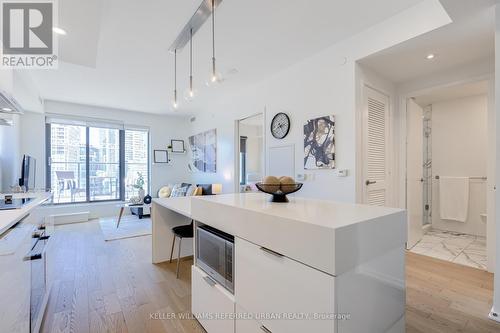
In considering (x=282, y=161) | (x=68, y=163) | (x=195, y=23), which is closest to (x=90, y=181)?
(x=68, y=163)

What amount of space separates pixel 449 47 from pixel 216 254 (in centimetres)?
302

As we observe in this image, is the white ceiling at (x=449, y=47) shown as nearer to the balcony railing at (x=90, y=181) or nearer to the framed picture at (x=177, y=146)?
the framed picture at (x=177, y=146)

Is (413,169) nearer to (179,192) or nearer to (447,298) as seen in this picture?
(447,298)

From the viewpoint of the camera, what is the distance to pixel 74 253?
3.27 metres

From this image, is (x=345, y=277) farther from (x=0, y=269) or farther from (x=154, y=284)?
(x=154, y=284)

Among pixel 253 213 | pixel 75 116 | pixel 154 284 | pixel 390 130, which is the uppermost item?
pixel 75 116

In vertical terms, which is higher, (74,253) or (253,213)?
(253,213)

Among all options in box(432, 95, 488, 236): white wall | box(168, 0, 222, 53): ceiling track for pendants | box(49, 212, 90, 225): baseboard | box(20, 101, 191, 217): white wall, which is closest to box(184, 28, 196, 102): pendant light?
box(168, 0, 222, 53): ceiling track for pendants

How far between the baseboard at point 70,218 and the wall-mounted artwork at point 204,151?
2674 millimetres

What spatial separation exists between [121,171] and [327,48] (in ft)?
17.8

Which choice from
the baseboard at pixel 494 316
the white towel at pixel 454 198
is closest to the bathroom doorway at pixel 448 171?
the white towel at pixel 454 198

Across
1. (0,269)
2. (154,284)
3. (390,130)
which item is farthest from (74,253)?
(390,130)

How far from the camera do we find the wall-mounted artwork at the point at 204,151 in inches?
217

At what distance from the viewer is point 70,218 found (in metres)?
5.16
